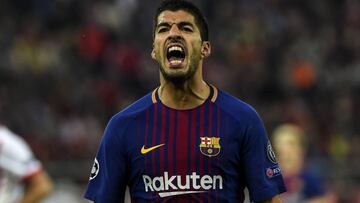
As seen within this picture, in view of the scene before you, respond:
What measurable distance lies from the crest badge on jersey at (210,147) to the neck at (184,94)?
8.1 inches

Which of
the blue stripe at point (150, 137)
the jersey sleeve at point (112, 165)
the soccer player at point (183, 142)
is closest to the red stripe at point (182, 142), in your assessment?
the soccer player at point (183, 142)

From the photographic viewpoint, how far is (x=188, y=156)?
4.77m

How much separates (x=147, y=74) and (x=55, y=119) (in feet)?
5.29

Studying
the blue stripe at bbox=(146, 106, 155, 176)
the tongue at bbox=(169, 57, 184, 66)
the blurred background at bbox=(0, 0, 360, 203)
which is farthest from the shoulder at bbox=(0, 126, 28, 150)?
the blurred background at bbox=(0, 0, 360, 203)

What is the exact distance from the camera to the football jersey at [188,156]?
4.75 metres

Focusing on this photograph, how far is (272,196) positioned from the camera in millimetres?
4805

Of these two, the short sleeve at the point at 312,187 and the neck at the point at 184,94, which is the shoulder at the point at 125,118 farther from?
the short sleeve at the point at 312,187

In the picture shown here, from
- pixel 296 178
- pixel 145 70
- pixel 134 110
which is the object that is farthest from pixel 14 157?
pixel 145 70

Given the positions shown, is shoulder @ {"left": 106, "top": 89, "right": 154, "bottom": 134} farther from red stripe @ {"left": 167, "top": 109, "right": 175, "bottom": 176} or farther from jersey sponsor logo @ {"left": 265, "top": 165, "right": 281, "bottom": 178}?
jersey sponsor logo @ {"left": 265, "top": 165, "right": 281, "bottom": 178}

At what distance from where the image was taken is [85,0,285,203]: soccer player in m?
4.74

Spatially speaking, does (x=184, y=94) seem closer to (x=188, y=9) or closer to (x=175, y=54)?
(x=175, y=54)

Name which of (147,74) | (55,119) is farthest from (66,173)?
(147,74)

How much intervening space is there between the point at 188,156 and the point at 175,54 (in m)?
0.46

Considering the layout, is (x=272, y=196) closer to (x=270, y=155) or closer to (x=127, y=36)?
(x=270, y=155)
